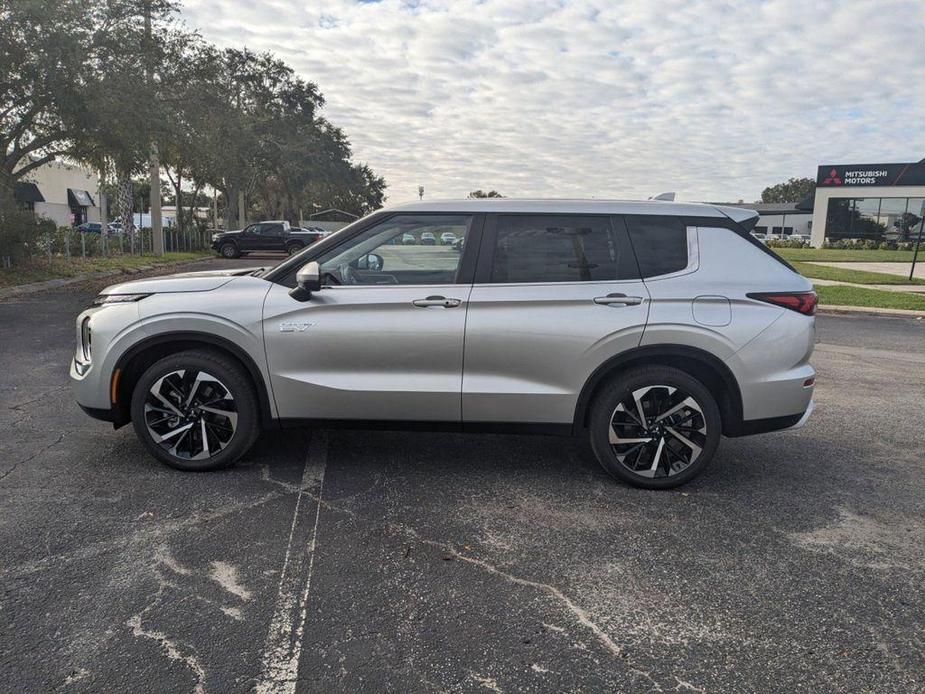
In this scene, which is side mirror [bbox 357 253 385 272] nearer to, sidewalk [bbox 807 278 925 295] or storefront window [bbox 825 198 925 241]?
sidewalk [bbox 807 278 925 295]

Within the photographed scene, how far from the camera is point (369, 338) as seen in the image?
4238 millimetres

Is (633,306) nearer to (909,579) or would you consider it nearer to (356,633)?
(909,579)

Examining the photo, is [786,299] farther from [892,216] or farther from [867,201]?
[867,201]

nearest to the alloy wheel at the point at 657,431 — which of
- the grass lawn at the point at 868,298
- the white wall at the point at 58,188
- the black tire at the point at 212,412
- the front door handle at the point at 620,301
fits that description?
the front door handle at the point at 620,301

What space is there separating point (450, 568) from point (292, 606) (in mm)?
754

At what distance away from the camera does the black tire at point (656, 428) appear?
4207 mm

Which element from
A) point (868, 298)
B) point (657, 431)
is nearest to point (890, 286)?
point (868, 298)

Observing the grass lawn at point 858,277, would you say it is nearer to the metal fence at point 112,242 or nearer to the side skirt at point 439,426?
the side skirt at point 439,426

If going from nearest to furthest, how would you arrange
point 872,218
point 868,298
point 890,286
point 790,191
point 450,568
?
point 450,568
point 868,298
point 890,286
point 872,218
point 790,191

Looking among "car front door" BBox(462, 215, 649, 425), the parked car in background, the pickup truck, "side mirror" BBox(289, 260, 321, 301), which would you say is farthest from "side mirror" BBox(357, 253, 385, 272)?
the parked car in background

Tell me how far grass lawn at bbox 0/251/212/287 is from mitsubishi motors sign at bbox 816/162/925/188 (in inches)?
1677

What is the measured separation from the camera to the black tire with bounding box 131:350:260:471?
4.35 m

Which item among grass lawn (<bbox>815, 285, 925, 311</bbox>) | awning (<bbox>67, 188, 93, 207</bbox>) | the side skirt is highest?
awning (<bbox>67, 188, 93, 207</bbox>)

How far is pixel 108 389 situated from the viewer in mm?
4402
